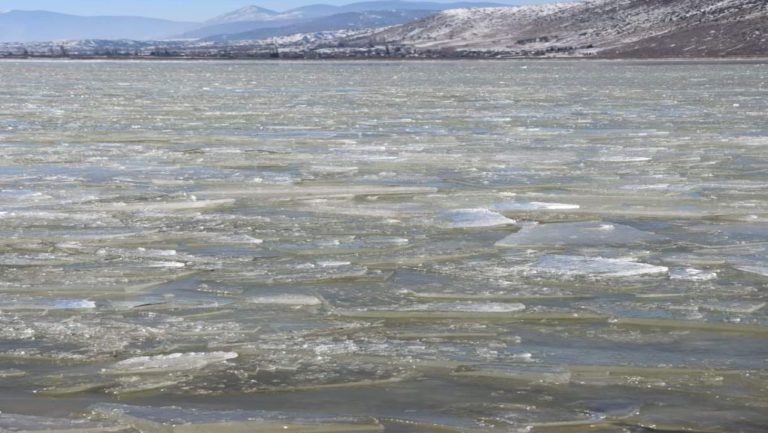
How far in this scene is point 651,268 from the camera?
5.45 meters

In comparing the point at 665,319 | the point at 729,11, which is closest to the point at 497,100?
the point at 665,319

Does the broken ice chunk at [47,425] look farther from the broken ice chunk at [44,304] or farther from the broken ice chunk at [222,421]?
the broken ice chunk at [44,304]

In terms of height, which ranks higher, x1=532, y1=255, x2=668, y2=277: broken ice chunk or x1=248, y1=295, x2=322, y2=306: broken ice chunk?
x1=248, y1=295, x2=322, y2=306: broken ice chunk

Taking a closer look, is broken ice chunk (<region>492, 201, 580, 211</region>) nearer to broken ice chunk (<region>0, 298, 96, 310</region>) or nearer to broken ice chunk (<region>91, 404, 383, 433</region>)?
broken ice chunk (<region>0, 298, 96, 310</region>)

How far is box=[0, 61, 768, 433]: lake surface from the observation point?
359cm

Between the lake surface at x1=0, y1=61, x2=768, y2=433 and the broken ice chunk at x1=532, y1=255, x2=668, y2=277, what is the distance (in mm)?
20

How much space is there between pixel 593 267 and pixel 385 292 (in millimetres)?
1035

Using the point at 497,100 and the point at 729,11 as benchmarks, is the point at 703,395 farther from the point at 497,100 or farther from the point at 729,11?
the point at 729,11

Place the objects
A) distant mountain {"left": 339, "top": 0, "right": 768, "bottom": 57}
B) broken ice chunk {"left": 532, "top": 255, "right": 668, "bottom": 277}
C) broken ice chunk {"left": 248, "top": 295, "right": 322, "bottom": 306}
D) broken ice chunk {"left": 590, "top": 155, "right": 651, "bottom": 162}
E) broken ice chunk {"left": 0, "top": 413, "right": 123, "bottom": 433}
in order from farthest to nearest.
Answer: distant mountain {"left": 339, "top": 0, "right": 768, "bottom": 57}, broken ice chunk {"left": 590, "top": 155, "right": 651, "bottom": 162}, broken ice chunk {"left": 532, "top": 255, "right": 668, "bottom": 277}, broken ice chunk {"left": 248, "top": 295, "right": 322, "bottom": 306}, broken ice chunk {"left": 0, "top": 413, "right": 123, "bottom": 433}

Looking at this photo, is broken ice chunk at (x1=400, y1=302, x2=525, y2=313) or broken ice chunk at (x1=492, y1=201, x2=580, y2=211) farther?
broken ice chunk at (x1=492, y1=201, x2=580, y2=211)

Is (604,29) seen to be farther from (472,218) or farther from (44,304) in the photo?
(44,304)

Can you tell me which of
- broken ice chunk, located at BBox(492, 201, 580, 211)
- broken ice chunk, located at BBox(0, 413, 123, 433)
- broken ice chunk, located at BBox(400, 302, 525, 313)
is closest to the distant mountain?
broken ice chunk, located at BBox(492, 201, 580, 211)

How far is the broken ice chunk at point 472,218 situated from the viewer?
Result: 22.1ft

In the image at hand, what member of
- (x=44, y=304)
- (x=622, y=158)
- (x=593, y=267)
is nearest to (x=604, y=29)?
(x=622, y=158)
